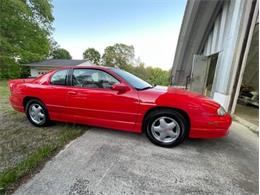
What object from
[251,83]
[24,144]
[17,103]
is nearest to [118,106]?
[24,144]

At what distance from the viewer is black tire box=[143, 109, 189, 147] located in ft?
9.15

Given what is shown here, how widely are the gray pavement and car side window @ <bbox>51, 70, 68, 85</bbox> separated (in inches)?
50.1

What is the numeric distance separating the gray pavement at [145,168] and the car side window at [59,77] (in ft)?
4.18

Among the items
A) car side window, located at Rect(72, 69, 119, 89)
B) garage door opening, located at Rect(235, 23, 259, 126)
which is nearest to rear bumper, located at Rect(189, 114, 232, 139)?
car side window, located at Rect(72, 69, 119, 89)

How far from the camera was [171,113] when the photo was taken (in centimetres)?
281

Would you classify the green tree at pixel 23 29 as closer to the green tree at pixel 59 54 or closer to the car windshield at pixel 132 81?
the car windshield at pixel 132 81

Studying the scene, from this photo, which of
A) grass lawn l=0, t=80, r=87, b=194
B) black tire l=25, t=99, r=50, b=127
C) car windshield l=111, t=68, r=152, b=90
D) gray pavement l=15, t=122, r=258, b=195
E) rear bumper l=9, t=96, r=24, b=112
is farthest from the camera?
rear bumper l=9, t=96, r=24, b=112

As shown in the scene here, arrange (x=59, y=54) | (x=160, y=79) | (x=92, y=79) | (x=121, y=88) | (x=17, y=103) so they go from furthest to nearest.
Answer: (x=59, y=54)
(x=160, y=79)
(x=17, y=103)
(x=92, y=79)
(x=121, y=88)

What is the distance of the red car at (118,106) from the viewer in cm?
277

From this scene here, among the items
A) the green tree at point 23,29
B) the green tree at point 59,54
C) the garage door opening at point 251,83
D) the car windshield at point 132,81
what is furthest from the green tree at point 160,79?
the green tree at point 59,54

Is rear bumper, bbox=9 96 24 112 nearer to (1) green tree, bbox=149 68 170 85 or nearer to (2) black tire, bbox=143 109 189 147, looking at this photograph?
(2) black tire, bbox=143 109 189 147

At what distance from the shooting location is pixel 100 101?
3129 mm

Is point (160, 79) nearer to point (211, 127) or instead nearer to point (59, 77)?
point (59, 77)

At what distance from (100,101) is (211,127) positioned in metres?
1.96
